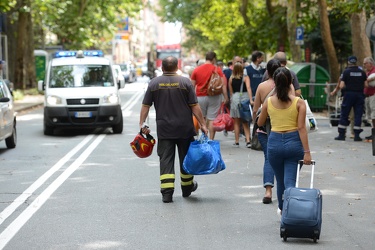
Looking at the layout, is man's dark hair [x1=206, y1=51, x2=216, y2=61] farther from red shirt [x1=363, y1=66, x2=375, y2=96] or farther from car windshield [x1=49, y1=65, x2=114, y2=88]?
car windshield [x1=49, y1=65, x2=114, y2=88]

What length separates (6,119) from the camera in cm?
1720

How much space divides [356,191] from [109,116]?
1024 cm

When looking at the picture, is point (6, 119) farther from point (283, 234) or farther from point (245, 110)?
point (283, 234)

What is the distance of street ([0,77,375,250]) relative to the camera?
27.4 ft

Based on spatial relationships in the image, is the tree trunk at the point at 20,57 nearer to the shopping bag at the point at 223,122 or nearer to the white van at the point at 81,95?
the white van at the point at 81,95

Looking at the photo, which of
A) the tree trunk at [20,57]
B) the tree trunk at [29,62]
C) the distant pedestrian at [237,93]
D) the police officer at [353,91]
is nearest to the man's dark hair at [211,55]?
the distant pedestrian at [237,93]

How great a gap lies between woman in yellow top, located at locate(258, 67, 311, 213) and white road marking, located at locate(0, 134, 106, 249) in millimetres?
2668

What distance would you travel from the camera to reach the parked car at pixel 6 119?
16.8 meters

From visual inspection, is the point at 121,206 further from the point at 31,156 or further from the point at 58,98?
the point at 58,98

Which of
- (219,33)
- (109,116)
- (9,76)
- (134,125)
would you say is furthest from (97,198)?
(219,33)

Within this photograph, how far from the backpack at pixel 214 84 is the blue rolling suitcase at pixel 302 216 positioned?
8.68 metres

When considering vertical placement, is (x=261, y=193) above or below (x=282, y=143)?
below

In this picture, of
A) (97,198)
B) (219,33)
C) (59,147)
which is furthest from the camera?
(219,33)

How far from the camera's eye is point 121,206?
10438mm
